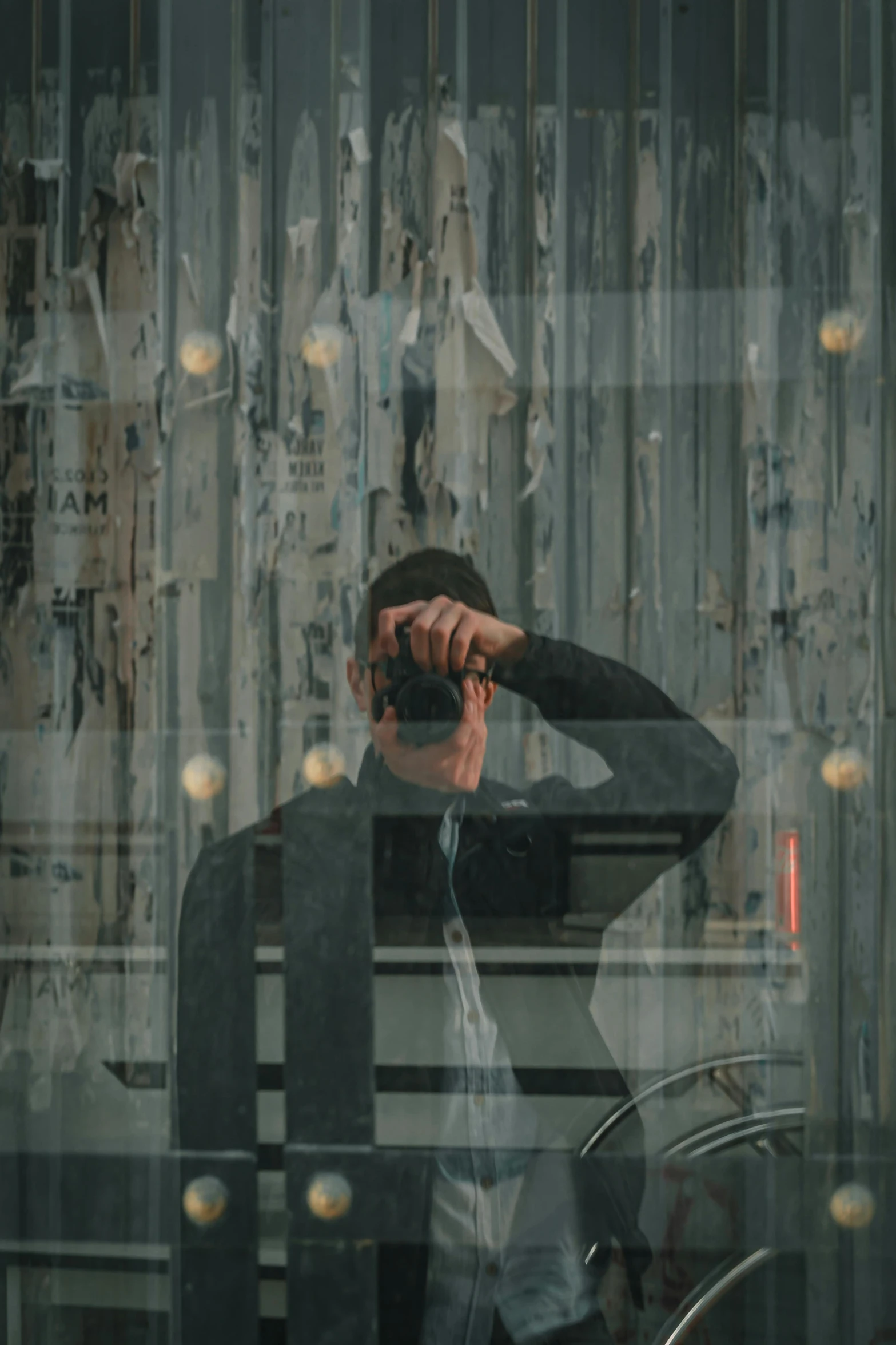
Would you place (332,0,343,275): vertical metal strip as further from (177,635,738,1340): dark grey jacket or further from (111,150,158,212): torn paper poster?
(177,635,738,1340): dark grey jacket

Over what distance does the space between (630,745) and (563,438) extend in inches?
12.7

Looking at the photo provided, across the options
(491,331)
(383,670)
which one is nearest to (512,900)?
(383,670)

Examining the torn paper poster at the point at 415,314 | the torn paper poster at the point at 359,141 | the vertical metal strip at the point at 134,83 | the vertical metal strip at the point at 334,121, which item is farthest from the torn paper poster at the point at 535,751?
the vertical metal strip at the point at 134,83

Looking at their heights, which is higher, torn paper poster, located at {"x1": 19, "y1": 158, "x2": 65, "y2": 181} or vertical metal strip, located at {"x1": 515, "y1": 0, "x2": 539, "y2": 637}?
torn paper poster, located at {"x1": 19, "y1": 158, "x2": 65, "y2": 181}

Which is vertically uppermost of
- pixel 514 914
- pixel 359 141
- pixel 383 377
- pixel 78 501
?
pixel 359 141

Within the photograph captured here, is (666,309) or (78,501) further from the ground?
(666,309)

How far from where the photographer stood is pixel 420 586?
109 cm

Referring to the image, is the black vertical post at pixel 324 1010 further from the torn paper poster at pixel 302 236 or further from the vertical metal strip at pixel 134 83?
the vertical metal strip at pixel 134 83

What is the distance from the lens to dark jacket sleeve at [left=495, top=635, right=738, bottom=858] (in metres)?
1.06

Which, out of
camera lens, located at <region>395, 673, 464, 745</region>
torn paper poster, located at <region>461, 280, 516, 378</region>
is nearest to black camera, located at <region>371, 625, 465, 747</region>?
camera lens, located at <region>395, 673, 464, 745</region>

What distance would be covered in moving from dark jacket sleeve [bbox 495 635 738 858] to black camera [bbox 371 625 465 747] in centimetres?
5

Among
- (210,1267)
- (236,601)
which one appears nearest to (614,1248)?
(210,1267)

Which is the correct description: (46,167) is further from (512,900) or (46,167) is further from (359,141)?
(512,900)

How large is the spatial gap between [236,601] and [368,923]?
0.36 meters
